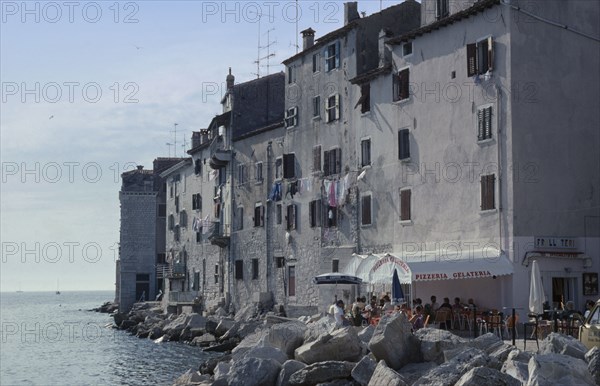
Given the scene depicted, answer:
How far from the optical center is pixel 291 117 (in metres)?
52.2

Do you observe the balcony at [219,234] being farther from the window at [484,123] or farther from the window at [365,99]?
the window at [484,123]

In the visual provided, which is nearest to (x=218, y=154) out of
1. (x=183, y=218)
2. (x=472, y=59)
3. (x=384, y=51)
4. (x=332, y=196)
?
(x=183, y=218)

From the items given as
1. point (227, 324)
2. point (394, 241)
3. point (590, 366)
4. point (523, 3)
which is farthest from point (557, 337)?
point (227, 324)

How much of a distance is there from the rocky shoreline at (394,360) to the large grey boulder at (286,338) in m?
0.03

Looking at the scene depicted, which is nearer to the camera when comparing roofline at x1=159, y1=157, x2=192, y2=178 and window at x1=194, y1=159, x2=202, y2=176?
window at x1=194, y1=159, x2=202, y2=176

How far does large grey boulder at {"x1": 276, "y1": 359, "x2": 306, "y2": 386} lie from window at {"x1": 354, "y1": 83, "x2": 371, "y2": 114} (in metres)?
21.8

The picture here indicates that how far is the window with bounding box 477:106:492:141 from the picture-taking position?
3569cm

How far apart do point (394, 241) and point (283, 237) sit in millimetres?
12760

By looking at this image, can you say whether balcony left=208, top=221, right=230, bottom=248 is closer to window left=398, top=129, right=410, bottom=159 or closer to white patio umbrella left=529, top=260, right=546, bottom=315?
window left=398, top=129, right=410, bottom=159

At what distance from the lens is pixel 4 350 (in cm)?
6059

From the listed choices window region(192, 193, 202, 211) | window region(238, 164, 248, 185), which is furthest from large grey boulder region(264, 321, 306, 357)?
window region(192, 193, 202, 211)

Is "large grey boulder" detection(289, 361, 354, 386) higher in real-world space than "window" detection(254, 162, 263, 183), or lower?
lower

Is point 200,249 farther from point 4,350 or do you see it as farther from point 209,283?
point 4,350

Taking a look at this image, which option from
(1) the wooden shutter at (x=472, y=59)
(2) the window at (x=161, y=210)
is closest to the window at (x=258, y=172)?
(1) the wooden shutter at (x=472, y=59)
